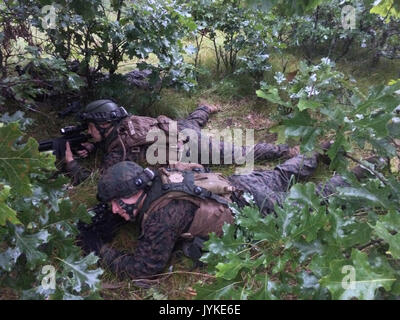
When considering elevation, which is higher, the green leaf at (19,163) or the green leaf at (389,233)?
the green leaf at (19,163)

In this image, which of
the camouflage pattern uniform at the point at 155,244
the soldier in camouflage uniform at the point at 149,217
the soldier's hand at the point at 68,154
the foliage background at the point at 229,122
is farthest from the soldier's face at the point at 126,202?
the soldier's hand at the point at 68,154

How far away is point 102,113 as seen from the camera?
12.1ft

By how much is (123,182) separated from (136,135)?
3.59 ft

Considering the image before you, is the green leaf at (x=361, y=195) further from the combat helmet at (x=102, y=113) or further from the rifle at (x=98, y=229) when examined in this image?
the combat helmet at (x=102, y=113)

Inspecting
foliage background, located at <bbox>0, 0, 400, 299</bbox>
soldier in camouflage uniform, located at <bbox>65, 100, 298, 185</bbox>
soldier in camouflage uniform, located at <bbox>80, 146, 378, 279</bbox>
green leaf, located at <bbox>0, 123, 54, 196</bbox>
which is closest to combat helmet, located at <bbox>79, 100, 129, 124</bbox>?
soldier in camouflage uniform, located at <bbox>65, 100, 298, 185</bbox>

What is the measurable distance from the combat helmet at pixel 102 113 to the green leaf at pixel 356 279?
2915mm

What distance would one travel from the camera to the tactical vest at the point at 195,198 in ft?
8.87

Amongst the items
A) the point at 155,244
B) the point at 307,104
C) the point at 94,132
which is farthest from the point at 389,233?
the point at 94,132

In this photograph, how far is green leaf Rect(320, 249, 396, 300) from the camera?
118cm

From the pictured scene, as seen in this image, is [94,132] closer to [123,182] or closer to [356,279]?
[123,182]

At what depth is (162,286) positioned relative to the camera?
2.64 m

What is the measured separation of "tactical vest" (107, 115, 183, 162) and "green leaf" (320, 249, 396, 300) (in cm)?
269

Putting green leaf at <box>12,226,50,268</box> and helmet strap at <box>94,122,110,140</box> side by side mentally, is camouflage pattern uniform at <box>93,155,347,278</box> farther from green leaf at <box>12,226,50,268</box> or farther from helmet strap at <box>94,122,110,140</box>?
helmet strap at <box>94,122,110,140</box>
